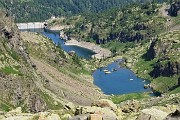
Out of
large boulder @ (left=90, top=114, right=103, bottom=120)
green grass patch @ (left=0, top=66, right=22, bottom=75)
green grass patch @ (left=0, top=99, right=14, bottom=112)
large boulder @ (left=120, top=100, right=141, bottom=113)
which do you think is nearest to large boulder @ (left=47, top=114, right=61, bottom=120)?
large boulder @ (left=90, top=114, right=103, bottom=120)

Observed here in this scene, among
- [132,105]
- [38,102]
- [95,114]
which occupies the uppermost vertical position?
[95,114]

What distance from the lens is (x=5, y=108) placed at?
14850 centimetres

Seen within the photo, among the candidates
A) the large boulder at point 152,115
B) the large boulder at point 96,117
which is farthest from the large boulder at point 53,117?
the large boulder at point 152,115

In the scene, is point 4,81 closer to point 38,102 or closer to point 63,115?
point 38,102

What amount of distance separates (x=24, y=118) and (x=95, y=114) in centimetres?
A: 1442

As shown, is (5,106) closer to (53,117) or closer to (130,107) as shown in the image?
(130,107)

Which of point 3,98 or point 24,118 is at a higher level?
point 24,118

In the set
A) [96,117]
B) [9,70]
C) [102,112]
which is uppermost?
[96,117]

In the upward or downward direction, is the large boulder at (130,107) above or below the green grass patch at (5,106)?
above

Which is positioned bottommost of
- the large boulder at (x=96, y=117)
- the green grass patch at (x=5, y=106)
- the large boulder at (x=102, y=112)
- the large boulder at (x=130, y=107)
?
the green grass patch at (x=5, y=106)

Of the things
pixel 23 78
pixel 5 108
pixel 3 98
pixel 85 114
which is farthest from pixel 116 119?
pixel 23 78

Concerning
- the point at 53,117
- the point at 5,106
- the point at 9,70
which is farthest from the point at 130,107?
the point at 9,70

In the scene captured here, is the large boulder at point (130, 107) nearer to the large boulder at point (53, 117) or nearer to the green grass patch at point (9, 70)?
the large boulder at point (53, 117)

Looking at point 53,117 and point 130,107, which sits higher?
point 53,117
